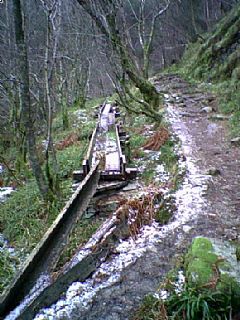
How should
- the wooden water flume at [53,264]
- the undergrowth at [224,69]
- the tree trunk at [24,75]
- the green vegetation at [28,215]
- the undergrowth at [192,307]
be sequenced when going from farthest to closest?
1. the undergrowth at [224,69]
2. the tree trunk at [24,75]
3. the green vegetation at [28,215]
4. the wooden water flume at [53,264]
5. the undergrowth at [192,307]

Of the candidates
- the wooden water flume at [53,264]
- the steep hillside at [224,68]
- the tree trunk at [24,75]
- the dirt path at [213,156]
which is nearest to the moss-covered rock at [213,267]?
the dirt path at [213,156]

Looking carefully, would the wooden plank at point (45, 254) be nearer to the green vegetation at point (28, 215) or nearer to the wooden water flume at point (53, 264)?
the wooden water flume at point (53, 264)

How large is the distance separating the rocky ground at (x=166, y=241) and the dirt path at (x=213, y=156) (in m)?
0.01

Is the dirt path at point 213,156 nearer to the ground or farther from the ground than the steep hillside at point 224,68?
nearer to the ground

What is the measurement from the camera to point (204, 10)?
2933 centimetres

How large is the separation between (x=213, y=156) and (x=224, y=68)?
9667 mm

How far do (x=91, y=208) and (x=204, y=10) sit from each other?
2798 cm

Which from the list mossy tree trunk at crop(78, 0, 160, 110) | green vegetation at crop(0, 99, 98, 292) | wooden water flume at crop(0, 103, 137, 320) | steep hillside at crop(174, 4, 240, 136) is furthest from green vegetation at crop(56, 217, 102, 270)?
mossy tree trunk at crop(78, 0, 160, 110)

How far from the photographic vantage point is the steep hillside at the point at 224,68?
464 inches

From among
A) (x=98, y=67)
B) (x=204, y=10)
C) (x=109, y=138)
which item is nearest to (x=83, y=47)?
(x=98, y=67)

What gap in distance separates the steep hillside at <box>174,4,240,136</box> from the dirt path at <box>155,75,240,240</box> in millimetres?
446

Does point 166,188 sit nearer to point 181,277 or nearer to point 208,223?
point 208,223

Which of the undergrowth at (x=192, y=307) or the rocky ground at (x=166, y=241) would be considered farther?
the rocky ground at (x=166, y=241)

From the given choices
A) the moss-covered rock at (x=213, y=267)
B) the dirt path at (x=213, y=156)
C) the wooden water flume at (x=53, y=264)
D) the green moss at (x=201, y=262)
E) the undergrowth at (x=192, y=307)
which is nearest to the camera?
the undergrowth at (x=192, y=307)
